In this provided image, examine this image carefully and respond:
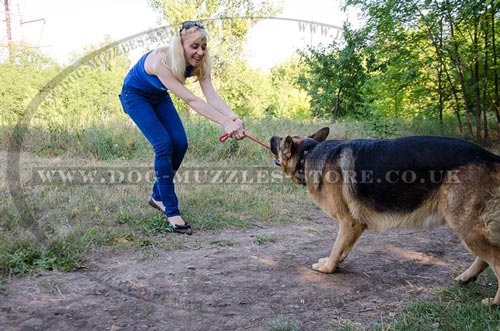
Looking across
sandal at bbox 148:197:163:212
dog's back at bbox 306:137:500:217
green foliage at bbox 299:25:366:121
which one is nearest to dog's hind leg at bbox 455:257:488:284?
dog's back at bbox 306:137:500:217

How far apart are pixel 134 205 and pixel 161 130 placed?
1.35 metres

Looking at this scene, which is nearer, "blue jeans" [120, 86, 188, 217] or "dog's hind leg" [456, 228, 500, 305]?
"dog's hind leg" [456, 228, 500, 305]

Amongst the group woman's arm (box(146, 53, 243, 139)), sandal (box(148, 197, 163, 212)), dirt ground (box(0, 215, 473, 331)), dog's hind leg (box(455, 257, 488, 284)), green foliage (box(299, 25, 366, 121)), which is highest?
green foliage (box(299, 25, 366, 121))

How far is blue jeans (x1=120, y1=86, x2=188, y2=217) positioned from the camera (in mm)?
4484

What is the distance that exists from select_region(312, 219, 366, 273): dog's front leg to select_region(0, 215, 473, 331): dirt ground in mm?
89

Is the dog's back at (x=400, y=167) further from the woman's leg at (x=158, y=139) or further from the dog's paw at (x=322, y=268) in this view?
the woman's leg at (x=158, y=139)

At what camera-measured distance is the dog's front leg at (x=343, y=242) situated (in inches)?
136

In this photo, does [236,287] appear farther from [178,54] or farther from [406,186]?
[178,54]

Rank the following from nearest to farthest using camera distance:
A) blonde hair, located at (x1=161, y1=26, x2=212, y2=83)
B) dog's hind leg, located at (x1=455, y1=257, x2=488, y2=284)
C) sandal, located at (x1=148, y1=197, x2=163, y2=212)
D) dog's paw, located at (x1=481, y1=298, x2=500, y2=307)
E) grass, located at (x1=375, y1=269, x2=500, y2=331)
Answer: grass, located at (x1=375, y1=269, x2=500, y2=331), dog's paw, located at (x1=481, y1=298, x2=500, y2=307), dog's hind leg, located at (x1=455, y1=257, x2=488, y2=284), blonde hair, located at (x1=161, y1=26, x2=212, y2=83), sandal, located at (x1=148, y1=197, x2=163, y2=212)

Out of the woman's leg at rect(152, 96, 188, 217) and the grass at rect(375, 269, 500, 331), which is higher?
the woman's leg at rect(152, 96, 188, 217)

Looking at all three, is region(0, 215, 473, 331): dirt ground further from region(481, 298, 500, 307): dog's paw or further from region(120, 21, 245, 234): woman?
region(120, 21, 245, 234): woman

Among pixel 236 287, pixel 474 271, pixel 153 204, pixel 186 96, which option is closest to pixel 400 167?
pixel 474 271

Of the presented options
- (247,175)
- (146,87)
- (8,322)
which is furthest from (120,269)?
(247,175)

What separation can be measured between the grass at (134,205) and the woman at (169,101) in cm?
61
